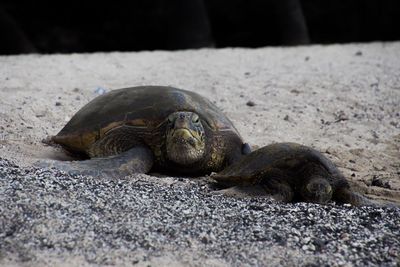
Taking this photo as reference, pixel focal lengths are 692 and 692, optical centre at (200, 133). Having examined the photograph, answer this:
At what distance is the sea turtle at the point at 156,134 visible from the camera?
4.05 m

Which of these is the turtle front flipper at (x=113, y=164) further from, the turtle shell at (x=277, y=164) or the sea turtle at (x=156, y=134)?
the turtle shell at (x=277, y=164)

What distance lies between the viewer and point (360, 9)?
12180 millimetres

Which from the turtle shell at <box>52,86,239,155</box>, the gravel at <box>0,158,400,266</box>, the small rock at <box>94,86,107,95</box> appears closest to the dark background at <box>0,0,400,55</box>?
the small rock at <box>94,86,107,95</box>

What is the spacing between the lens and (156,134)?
4.24m

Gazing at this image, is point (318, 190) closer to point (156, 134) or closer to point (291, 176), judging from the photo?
point (291, 176)

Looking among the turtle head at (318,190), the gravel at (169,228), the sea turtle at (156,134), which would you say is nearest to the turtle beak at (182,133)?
the sea turtle at (156,134)

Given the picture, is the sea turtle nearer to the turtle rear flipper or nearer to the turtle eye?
the turtle eye

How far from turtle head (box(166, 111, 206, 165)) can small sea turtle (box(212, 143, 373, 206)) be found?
342mm

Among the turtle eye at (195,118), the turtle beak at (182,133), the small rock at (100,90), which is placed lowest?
the turtle beak at (182,133)

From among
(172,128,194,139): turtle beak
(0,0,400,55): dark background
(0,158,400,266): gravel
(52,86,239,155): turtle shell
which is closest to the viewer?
(0,158,400,266): gravel

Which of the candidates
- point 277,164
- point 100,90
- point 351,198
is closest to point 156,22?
point 100,90

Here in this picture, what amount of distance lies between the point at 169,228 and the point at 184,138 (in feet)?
4.11

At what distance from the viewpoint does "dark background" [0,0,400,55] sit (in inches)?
476

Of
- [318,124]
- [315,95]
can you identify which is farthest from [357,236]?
[315,95]
